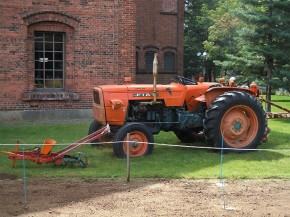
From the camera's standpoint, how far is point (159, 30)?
92.5 feet

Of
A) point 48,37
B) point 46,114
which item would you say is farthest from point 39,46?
point 46,114

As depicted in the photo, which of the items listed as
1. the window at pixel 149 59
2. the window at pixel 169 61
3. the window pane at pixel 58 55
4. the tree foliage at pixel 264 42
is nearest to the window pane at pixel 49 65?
the window pane at pixel 58 55

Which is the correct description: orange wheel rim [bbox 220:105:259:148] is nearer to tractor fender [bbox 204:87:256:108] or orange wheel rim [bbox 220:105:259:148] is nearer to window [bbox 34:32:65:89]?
tractor fender [bbox 204:87:256:108]

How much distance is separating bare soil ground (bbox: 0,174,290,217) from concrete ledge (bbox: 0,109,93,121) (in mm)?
8354

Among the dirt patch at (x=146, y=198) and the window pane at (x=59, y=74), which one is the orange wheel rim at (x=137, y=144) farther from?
the window pane at (x=59, y=74)

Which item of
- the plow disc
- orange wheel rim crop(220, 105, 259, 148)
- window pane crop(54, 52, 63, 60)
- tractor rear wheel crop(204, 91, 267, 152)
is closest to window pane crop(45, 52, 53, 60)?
window pane crop(54, 52, 63, 60)

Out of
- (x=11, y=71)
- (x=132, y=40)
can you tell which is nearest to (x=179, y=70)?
(x=132, y=40)

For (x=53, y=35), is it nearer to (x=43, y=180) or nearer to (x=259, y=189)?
(x=43, y=180)

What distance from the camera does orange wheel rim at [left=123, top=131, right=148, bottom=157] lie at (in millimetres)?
9594

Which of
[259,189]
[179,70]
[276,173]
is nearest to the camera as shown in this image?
[259,189]

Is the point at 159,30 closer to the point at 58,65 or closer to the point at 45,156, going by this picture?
the point at 58,65

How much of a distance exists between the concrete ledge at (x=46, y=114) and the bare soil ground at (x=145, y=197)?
8354mm

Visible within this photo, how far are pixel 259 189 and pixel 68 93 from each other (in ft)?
34.4

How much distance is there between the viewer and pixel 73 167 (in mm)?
Answer: 8766
